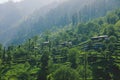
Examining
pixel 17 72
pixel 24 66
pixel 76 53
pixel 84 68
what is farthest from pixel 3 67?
pixel 84 68

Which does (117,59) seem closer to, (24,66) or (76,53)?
(76,53)

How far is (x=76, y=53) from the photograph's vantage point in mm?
158000

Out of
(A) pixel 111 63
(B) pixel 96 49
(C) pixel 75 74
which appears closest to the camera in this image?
(C) pixel 75 74

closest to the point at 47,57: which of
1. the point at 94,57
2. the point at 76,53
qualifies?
the point at 76,53

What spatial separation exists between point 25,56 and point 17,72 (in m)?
50.0

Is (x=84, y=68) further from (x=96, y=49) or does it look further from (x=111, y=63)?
(x=96, y=49)

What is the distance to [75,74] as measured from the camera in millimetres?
118750

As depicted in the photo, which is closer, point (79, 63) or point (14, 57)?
point (79, 63)

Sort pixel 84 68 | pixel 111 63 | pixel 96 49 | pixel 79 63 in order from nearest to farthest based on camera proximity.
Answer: pixel 84 68 → pixel 111 63 → pixel 79 63 → pixel 96 49

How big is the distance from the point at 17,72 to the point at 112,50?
196 feet

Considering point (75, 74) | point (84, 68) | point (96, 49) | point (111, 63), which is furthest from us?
point (96, 49)

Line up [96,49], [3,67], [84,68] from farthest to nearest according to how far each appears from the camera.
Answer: [96,49]
[3,67]
[84,68]

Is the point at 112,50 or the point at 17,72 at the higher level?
the point at 112,50

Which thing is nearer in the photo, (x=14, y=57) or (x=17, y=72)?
(x=17, y=72)
